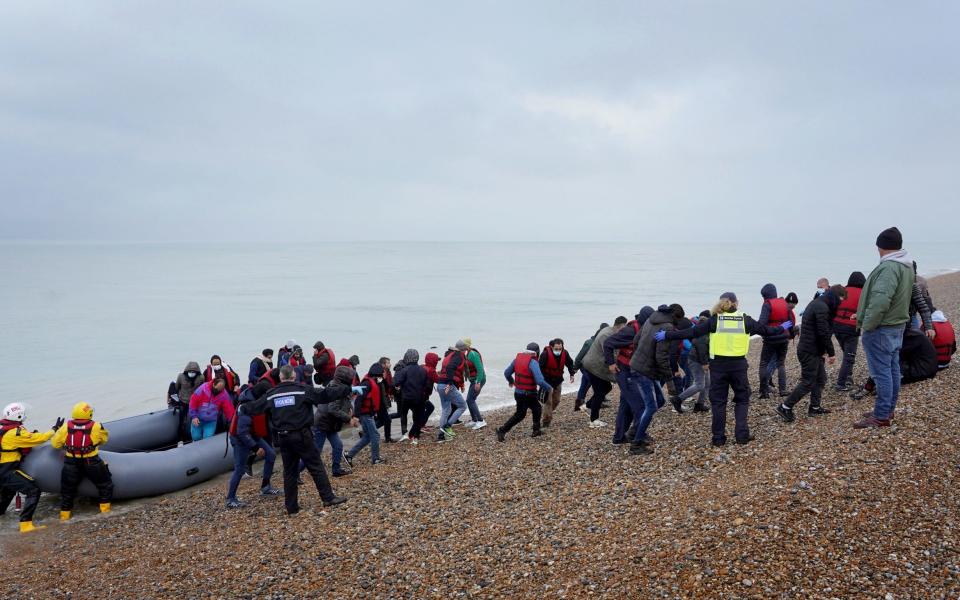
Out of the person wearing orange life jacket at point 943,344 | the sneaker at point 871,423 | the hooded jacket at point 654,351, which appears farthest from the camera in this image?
the person wearing orange life jacket at point 943,344

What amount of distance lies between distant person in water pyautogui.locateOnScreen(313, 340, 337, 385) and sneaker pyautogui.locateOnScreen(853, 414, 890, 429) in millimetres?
7057

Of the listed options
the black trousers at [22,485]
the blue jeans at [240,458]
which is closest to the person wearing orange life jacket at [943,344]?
the blue jeans at [240,458]

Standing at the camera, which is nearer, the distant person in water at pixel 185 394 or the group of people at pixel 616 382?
the group of people at pixel 616 382

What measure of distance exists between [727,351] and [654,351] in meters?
0.96

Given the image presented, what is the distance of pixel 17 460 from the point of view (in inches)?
330

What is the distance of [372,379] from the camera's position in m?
9.76

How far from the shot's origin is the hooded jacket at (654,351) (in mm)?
7715

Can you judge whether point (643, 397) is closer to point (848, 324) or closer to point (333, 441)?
point (848, 324)

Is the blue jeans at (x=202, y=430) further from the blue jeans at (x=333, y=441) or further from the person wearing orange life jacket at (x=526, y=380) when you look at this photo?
the person wearing orange life jacket at (x=526, y=380)

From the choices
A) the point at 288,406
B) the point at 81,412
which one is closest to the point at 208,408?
the point at 81,412

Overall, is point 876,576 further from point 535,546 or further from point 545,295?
point 545,295

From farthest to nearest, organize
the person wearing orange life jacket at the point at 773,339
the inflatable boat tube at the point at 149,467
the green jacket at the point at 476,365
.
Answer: the green jacket at the point at 476,365 < the person wearing orange life jacket at the point at 773,339 < the inflatable boat tube at the point at 149,467

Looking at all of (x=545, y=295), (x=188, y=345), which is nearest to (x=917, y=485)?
(x=188, y=345)

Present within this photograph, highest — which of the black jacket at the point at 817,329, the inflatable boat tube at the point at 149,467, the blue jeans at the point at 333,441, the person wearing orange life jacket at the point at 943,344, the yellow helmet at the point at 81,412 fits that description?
the black jacket at the point at 817,329
